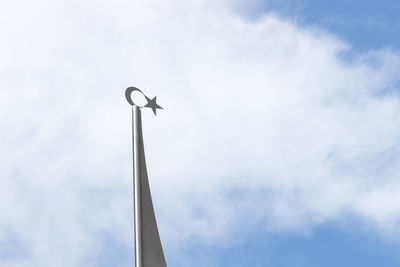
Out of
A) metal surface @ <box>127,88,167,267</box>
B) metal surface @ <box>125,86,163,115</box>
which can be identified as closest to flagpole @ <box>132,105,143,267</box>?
metal surface @ <box>127,88,167,267</box>

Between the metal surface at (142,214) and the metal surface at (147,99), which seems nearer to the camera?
the metal surface at (142,214)

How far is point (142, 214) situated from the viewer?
618 inches

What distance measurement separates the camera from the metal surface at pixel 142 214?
15.4 meters

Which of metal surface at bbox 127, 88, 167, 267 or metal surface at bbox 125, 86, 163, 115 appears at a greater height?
metal surface at bbox 125, 86, 163, 115

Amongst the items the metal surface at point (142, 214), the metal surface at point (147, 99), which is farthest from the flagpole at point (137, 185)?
the metal surface at point (147, 99)

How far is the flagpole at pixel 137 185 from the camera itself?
602 inches

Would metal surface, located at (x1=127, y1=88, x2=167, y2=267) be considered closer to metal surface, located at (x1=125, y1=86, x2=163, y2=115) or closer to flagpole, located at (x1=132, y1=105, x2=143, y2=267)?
flagpole, located at (x1=132, y1=105, x2=143, y2=267)

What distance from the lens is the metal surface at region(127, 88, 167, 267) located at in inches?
605

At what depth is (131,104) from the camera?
16969mm

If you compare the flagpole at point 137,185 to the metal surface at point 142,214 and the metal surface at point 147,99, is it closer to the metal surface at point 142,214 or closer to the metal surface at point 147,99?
the metal surface at point 142,214

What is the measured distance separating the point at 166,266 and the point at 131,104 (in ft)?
15.8

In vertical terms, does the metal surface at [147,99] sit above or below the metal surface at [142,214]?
above

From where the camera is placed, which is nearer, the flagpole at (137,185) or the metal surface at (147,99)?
the flagpole at (137,185)

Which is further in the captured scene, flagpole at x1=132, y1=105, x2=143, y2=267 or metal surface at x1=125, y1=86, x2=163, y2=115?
metal surface at x1=125, y1=86, x2=163, y2=115
